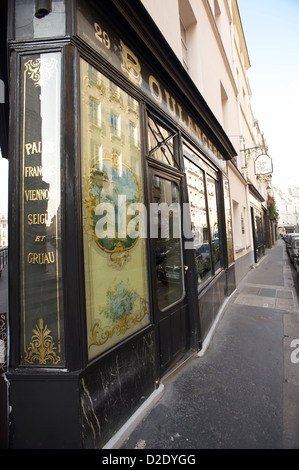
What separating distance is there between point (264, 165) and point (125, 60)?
39.8ft

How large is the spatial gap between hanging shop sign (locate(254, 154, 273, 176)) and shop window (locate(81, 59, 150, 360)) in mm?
11793

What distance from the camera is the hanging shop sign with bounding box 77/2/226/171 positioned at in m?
2.21

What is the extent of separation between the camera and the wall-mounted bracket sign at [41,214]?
1.88m

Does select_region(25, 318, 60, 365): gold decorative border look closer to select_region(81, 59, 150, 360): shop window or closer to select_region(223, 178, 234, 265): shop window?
select_region(81, 59, 150, 360): shop window

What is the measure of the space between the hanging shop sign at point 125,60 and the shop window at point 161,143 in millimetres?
277

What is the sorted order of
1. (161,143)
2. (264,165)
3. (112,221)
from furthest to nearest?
(264,165), (161,143), (112,221)

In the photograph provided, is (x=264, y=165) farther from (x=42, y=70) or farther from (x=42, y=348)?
(x=42, y=348)

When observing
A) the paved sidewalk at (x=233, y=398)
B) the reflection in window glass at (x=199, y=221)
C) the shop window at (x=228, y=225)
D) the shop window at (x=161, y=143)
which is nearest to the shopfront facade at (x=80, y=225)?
the shop window at (x=161, y=143)

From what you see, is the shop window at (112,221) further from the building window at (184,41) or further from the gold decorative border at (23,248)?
the building window at (184,41)

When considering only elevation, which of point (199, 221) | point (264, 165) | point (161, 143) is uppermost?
point (264, 165)

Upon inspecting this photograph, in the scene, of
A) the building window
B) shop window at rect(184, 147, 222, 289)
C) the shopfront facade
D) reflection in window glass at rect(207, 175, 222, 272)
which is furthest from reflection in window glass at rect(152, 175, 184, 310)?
the building window

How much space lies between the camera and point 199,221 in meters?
4.98

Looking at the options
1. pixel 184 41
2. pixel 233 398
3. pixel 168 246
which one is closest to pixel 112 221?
pixel 168 246

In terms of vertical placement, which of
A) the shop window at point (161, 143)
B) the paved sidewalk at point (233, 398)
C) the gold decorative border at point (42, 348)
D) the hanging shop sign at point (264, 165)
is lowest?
the paved sidewalk at point (233, 398)
